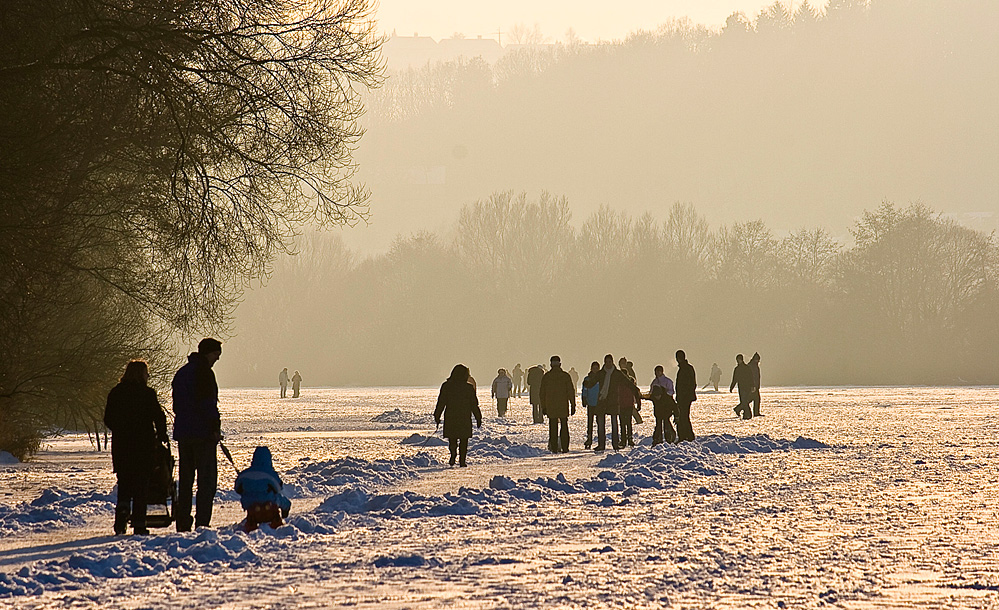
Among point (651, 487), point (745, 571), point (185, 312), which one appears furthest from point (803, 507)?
point (185, 312)

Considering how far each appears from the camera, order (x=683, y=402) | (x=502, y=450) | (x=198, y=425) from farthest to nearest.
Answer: (x=683, y=402) → (x=502, y=450) → (x=198, y=425)

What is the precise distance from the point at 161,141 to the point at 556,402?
8.86m

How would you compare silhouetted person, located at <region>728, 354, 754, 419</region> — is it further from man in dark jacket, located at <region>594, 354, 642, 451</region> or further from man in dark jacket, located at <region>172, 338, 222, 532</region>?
man in dark jacket, located at <region>172, 338, 222, 532</region>

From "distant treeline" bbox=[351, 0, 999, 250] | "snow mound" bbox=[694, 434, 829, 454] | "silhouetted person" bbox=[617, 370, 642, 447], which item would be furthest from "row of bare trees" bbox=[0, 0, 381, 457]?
"distant treeline" bbox=[351, 0, 999, 250]

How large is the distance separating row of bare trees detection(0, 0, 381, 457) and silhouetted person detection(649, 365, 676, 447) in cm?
734

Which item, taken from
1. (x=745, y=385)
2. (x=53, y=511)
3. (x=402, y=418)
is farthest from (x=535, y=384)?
(x=53, y=511)

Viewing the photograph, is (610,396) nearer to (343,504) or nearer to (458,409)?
(458,409)

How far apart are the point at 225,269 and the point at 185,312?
388cm

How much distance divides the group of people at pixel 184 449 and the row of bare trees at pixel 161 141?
9.48 ft

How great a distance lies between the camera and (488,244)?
10394cm

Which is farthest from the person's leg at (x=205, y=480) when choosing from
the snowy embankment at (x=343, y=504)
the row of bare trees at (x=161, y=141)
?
the row of bare trees at (x=161, y=141)

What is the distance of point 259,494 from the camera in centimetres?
1154

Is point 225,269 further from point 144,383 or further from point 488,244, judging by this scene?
point 488,244

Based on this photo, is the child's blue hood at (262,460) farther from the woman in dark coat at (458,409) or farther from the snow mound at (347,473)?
the woman in dark coat at (458,409)
